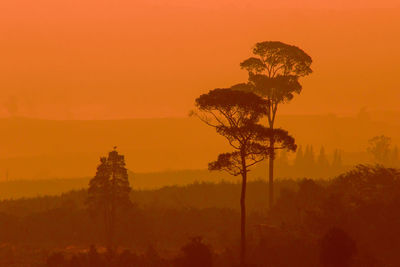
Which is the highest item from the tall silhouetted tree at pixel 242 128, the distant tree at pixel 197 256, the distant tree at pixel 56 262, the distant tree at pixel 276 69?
the distant tree at pixel 276 69

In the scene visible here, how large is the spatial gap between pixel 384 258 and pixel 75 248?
23.8 metres

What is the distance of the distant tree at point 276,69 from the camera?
165 ft

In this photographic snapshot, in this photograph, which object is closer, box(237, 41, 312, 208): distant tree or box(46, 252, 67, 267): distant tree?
box(46, 252, 67, 267): distant tree

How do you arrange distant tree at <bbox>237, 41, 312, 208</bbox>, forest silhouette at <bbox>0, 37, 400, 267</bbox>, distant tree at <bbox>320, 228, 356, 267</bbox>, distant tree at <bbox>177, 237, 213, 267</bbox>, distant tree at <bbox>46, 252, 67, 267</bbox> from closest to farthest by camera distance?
distant tree at <bbox>320, 228, 356, 267</bbox> → distant tree at <bbox>177, 237, 213, 267</bbox> → forest silhouette at <bbox>0, 37, 400, 267</bbox> → distant tree at <bbox>46, 252, 67, 267</bbox> → distant tree at <bbox>237, 41, 312, 208</bbox>

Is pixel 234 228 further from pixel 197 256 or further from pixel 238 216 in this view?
pixel 197 256

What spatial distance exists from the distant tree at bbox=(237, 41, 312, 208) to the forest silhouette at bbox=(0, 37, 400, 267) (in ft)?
0.28

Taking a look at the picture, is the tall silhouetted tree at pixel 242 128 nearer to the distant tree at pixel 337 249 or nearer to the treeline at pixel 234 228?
the treeline at pixel 234 228

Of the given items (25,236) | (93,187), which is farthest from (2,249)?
(93,187)

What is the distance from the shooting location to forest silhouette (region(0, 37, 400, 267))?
109 ft

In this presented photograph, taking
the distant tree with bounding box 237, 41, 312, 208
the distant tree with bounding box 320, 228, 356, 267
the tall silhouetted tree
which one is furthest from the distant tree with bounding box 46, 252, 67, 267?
the distant tree with bounding box 237, 41, 312, 208

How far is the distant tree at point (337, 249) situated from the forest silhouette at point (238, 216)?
0.05 meters

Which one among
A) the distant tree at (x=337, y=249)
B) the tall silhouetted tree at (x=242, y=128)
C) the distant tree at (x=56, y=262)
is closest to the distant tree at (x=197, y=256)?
the tall silhouetted tree at (x=242, y=128)

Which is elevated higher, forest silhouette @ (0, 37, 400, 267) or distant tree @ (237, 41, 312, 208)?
distant tree @ (237, 41, 312, 208)

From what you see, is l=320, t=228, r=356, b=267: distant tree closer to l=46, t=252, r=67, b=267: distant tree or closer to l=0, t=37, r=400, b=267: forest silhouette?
l=0, t=37, r=400, b=267: forest silhouette
